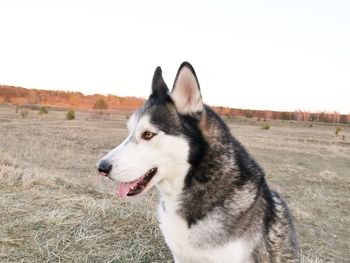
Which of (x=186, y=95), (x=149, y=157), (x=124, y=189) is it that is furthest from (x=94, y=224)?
(x=186, y=95)

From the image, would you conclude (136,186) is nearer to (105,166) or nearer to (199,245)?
(105,166)

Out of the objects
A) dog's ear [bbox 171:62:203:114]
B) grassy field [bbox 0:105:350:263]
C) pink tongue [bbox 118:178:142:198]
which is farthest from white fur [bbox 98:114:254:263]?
grassy field [bbox 0:105:350:263]

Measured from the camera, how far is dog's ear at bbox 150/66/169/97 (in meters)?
3.75

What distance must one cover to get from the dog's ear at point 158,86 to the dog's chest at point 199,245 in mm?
1001

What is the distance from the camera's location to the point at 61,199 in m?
6.27

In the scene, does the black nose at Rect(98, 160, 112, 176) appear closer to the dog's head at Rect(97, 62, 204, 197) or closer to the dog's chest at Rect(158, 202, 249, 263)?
the dog's head at Rect(97, 62, 204, 197)

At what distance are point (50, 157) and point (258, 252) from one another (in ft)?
47.7

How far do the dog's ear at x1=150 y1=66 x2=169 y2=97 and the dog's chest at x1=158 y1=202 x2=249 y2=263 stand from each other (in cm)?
100

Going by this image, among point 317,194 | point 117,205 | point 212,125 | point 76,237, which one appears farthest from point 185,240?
point 317,194

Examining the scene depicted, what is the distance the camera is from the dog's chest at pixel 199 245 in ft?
11.0

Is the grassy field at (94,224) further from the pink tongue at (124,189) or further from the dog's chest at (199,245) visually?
the pink tongue at (124,189)

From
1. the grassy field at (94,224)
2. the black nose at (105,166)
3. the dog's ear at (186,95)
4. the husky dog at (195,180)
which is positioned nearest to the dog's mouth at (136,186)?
the husky dog at (195,180)

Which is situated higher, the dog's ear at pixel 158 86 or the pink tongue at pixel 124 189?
the dog's ear at pixel 158 86

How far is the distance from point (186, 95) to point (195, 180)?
71 cm
